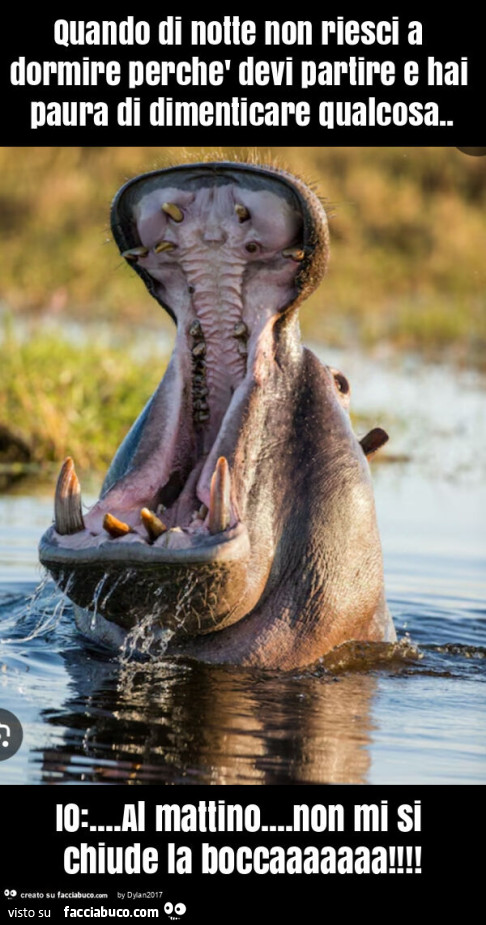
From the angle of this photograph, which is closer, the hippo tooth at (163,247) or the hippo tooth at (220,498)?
the hippo tooth at (220,498)

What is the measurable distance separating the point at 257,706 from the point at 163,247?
1.48 metres

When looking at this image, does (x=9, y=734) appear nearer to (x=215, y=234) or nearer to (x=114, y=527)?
(x=114, y=527)

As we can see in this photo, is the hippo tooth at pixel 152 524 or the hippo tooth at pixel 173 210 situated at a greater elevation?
the hippo tooth at pixel 173 210

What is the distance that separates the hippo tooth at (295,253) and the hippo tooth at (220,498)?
2.37 feet

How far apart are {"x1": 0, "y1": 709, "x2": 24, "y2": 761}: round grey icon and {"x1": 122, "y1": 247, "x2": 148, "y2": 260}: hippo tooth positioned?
148 cm

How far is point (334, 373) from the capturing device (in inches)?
210

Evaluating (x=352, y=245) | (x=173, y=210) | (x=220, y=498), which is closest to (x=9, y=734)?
(x=220, y=498)

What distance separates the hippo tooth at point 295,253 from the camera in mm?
4750

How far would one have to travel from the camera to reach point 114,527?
4.51m
